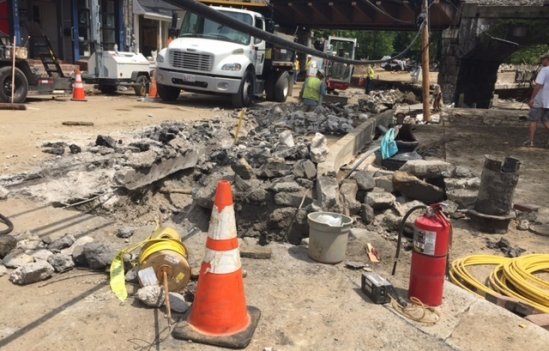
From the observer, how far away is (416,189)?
6512 millimetres

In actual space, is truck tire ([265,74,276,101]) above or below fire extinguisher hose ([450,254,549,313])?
above

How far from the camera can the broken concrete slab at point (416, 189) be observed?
6.49 metres

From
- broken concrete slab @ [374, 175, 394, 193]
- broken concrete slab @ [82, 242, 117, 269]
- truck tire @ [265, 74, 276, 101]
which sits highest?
truck tire @ [265, 74, 276, 101]

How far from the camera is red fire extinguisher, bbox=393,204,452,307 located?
11.2 feet

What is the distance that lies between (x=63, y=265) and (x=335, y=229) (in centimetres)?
211

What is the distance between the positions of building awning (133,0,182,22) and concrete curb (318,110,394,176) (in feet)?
52.2

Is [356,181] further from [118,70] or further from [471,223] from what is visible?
[118,70]

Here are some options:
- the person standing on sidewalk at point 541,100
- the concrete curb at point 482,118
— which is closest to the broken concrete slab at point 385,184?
the person standing on sidewalk at point 541,100

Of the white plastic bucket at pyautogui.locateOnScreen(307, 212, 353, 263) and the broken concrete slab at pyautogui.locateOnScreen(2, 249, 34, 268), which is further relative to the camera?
the white plastic bucket at pyautogui.locateOnScreen(307, 212, 353, 263)

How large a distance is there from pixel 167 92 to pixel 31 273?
12523 mm

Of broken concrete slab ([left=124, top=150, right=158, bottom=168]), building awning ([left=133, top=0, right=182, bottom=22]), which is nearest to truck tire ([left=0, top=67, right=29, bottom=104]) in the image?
broken concrete slab ([left=124, top=150, right=158, bottom=168])

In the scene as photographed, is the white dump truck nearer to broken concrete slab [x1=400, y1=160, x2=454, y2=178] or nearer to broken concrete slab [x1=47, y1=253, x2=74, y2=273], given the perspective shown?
broken concrete slab [x1=400, y1=160, x2=454, y2=178]

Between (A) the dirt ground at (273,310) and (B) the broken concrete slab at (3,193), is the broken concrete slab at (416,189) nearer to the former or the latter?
(A) the dirt ground at (273,310)

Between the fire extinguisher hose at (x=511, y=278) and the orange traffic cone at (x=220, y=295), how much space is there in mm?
2097
